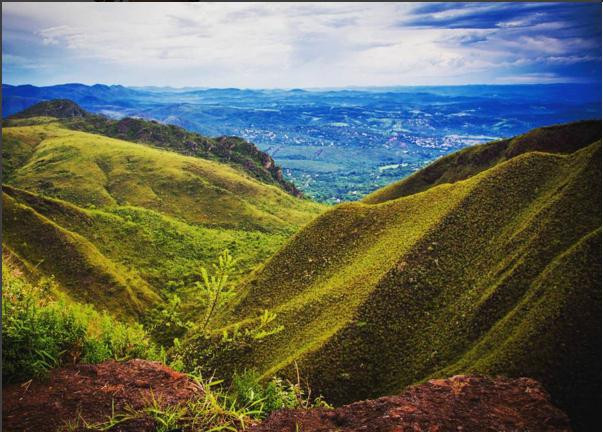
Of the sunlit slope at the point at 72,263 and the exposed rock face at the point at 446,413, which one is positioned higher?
the exposed rock face at the point at 446,413

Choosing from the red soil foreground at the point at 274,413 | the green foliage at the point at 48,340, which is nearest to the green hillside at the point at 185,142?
the green foliage at the point at 48,340

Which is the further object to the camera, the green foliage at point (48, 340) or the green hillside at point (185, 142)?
the green hillside at point (185, 142)

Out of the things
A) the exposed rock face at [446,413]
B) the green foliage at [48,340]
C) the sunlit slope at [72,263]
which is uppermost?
the green foliage at [48,340]

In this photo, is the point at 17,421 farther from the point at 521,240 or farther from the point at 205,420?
the point at 521,240

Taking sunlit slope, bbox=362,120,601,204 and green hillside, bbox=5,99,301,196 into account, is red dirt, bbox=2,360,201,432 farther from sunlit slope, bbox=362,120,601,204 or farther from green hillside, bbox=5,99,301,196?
green hillside, bbox=5,99,301,196

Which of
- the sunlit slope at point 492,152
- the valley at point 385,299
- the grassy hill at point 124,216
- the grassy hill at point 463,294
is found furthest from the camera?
the grassy hill at point 124,216

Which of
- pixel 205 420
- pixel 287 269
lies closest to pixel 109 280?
pixel 287 269

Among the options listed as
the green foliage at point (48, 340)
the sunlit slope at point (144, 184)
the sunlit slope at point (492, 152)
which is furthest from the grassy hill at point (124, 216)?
the sunlit slope at point (492, 152)

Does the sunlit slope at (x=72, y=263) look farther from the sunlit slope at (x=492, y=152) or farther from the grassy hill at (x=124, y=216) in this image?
the sunlit slope at (x=492, y=152)

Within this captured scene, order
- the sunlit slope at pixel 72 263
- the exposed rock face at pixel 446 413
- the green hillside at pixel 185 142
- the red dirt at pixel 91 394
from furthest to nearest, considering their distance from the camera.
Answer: the green hillside at pixel 185 142
the sunlit slope at pixel 72 263
the exposed rock face at pixel 446 413
the red dirt at pixel 91 394
